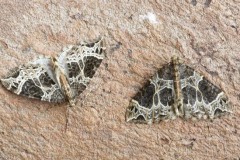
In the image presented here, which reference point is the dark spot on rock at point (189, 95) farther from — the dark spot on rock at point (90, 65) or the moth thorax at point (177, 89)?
the dark spot on rock at point (90, 65)

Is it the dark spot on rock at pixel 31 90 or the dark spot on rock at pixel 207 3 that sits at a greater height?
the dark spot on rock at pixel 207 3

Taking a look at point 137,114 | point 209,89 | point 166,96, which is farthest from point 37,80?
point 209,89

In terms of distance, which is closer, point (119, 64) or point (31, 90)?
point (31, 90)

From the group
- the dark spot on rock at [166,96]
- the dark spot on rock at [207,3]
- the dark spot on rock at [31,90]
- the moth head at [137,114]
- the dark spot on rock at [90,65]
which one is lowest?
the moth head at [137,114]

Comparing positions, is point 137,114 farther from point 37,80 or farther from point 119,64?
point 37,80

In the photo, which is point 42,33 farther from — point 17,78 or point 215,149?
point 215,149

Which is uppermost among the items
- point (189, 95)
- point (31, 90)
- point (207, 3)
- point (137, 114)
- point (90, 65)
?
point (207, 3)

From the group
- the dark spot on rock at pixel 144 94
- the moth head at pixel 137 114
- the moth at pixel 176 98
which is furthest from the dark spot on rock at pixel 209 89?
the moth head at pixel 137 114
